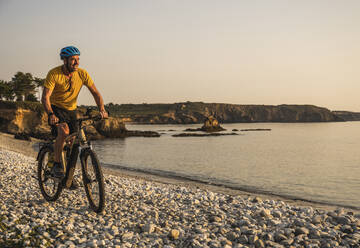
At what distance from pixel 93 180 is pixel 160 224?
4.84 feet

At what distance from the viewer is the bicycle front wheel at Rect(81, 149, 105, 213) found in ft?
16.8

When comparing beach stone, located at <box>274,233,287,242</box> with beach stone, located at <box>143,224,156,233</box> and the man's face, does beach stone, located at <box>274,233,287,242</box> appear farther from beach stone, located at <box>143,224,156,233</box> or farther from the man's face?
the man's face

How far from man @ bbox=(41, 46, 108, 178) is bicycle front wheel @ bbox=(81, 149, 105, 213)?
611mm

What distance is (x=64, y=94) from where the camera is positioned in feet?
18.2

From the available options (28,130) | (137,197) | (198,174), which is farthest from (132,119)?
(137,197)

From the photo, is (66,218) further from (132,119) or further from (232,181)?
(132,119)

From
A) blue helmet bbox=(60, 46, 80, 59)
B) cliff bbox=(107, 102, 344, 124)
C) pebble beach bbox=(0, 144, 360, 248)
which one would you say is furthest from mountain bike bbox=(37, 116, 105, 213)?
cliff bbox=(107, 102, 344, 124)

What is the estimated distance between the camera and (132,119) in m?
141

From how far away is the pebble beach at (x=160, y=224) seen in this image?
4370 millimetres

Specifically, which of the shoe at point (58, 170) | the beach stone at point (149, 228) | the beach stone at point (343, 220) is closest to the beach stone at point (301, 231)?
the beach stone at point (343, 220)

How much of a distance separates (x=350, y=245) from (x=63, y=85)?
18.4 feet

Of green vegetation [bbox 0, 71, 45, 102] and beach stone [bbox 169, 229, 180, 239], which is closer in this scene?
beach stone [bbox 169, 229, 180, 239]

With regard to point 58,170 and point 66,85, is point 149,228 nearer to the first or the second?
point 58,170

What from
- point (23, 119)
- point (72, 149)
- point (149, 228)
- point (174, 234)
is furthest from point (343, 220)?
point (23, 119)
